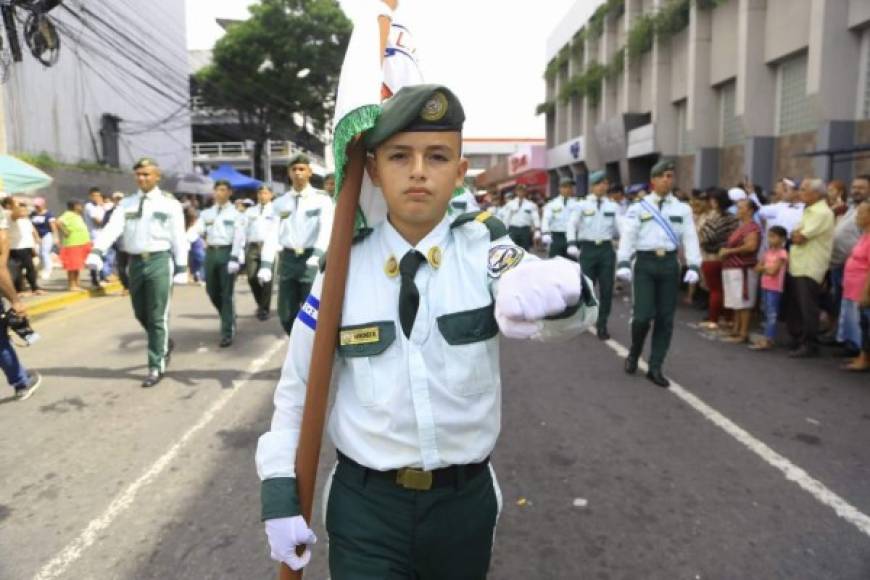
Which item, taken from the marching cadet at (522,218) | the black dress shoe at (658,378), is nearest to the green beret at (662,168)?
the black dress shoe at (658,378)

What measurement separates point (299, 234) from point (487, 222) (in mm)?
4897

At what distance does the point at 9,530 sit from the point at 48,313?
28.9 ft

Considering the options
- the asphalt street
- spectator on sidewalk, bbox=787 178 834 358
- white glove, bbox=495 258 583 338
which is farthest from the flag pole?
spectator on sidewalk, bbox=787 178 834 358

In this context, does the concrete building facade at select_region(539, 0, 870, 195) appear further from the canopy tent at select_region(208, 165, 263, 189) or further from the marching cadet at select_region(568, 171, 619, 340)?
the canopy tent at select_region(208, 165, 263, 189)

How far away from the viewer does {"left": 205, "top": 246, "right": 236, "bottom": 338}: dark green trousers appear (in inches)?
326

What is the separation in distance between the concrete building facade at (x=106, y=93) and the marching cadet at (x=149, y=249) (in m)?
9.54

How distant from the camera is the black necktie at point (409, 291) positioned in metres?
1.77

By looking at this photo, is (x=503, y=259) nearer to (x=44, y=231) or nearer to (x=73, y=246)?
(x=73, y=246)

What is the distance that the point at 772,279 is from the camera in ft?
26.5

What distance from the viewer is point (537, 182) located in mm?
42531

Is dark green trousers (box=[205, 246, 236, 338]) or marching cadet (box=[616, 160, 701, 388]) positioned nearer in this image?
marching cadet (box=[616, 160, 701, 388])

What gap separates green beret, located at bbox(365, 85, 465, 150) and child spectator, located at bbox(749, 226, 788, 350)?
23.9 feet

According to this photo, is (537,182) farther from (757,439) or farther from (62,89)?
(757,439)

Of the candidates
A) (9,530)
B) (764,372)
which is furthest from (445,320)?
(764,372)
